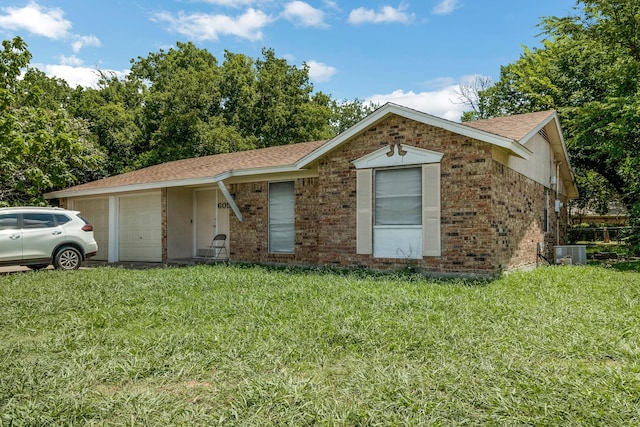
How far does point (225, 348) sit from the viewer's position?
442 centimetres

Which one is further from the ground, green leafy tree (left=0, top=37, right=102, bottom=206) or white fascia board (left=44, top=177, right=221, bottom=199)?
green leafy tree (left=0, top=37, right=102, bottom=206)

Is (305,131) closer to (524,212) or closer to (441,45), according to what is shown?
(441,45)

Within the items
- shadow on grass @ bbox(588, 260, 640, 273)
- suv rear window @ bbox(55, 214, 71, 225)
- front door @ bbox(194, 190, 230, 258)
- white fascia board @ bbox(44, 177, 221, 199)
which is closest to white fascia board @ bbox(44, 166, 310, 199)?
white fascia board @ bbox(44, 177, 221, 199)

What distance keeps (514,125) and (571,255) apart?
4.58 metres

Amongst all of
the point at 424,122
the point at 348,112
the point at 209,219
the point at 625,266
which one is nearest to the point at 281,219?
the point at 209,219

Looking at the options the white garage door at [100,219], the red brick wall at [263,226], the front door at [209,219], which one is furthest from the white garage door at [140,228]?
the red brick wall at [263,226]

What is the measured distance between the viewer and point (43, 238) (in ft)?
36.8

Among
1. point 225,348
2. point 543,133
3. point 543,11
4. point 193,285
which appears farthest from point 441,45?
point 225,348

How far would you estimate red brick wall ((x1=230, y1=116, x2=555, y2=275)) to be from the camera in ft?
29.5

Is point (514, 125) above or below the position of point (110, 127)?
below

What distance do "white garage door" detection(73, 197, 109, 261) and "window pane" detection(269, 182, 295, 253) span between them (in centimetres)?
700

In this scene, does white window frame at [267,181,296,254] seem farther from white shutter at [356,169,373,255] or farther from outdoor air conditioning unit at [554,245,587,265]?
outdoor air conditioning unit at [554,245,587,265]

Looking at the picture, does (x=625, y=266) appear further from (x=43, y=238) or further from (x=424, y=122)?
(x=43, y=238)

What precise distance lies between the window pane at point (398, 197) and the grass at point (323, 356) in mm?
2521
